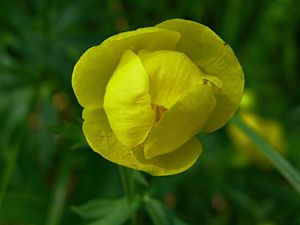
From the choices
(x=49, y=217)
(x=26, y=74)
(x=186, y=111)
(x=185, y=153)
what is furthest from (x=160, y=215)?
(x=26, y=74)

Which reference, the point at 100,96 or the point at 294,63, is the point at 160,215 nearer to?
the point at 100,96

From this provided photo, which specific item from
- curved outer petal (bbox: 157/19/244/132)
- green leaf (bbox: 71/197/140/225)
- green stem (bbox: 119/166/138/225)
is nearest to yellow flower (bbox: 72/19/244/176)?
curved outer petal (bbox: 157/19/244/132)

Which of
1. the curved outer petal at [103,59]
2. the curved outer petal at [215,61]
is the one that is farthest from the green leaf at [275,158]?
the curved outer petal at [103,59]

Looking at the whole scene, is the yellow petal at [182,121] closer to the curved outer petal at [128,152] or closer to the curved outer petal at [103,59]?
the curved outer petal at [128,152]

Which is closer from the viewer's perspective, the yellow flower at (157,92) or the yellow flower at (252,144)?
the yellow flower at (157,92)

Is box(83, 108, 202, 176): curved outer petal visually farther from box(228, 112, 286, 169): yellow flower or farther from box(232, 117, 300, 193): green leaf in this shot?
box(228, 112, 286, 169): yellow flower

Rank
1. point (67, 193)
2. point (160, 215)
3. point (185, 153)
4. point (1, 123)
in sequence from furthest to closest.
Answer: point (1, 123)
point (67, 193)
point (160, 215)
point (185, 153)
